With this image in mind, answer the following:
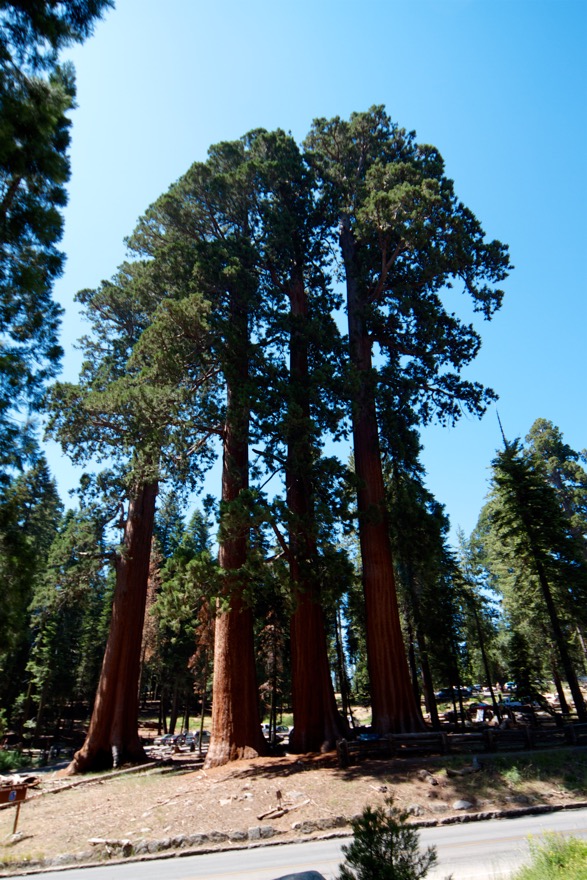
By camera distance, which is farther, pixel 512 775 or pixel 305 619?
pixel 305 619

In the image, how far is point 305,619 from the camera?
1616cm

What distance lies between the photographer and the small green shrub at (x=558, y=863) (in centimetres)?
454

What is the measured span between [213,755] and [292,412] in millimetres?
10293

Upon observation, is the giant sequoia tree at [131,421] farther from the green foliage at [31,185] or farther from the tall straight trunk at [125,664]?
the green foliage at [31,185]

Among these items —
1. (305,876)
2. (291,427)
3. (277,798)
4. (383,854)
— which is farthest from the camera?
(291,427)

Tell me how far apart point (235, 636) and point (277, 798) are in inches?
209

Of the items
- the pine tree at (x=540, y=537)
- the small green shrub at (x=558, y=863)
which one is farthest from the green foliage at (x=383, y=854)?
the pine tree at (x=540, y=537)

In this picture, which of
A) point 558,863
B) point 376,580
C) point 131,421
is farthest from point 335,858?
point 131,421

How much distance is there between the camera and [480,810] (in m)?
9.79

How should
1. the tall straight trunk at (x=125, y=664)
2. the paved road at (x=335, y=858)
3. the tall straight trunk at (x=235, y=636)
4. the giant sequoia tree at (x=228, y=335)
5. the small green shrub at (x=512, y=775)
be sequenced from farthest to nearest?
the tall straight trunk at (x=125, y=664)
the giant sequoia tree at (x=228, y=335)
the tall straight trunk at (x=235, y=636)
the small green shrub at (x=512, y=775)
the paved road at (x=335, y=858)

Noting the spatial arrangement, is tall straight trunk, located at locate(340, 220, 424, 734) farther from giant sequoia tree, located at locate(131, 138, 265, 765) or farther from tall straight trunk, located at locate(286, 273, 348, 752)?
giant sequoia tree, located at locate(131, 138, 265, 765)

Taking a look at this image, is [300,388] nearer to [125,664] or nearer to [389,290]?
[389,290]

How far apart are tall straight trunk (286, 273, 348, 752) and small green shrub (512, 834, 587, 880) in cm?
883

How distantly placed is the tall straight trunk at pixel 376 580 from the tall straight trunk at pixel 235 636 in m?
3.76
